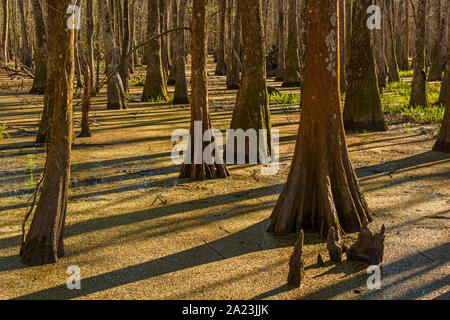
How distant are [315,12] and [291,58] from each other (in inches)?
691

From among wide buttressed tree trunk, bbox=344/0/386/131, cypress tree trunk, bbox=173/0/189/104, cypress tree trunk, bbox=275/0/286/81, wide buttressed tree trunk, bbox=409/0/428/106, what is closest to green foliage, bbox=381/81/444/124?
wide buttressed tree trunk, bbox=409/0/428/106

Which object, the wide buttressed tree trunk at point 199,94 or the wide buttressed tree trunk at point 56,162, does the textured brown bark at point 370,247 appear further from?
the wide buttressed tree trunk at point 199,94

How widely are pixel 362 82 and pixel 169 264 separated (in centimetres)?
817

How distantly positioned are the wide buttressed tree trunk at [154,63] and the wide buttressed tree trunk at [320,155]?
36.9 ft

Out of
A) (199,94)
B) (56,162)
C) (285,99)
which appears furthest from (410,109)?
(56,162)

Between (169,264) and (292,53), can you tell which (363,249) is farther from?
(292,53)

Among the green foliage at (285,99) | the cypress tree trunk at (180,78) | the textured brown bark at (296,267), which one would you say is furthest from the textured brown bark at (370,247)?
the green foliage at (285,99)

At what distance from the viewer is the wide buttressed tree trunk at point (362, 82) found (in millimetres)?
11828

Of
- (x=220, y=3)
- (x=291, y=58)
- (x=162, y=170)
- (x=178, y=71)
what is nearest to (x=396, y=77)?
(x=291, y=58)

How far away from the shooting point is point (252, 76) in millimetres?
9094

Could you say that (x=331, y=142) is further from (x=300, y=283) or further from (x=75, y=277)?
(x=75, y=277)

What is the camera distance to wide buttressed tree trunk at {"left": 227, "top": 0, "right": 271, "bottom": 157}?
906 centimetres
